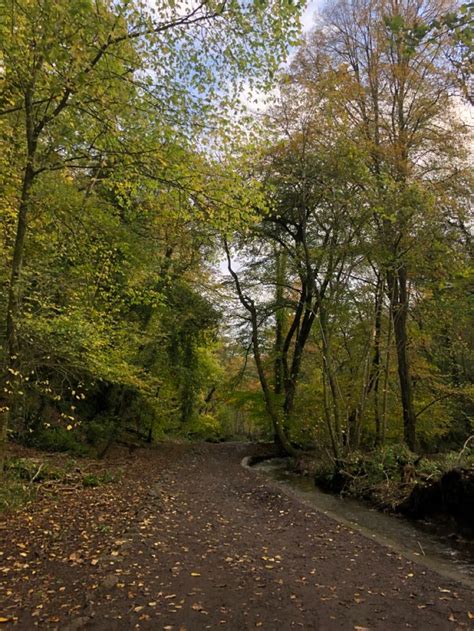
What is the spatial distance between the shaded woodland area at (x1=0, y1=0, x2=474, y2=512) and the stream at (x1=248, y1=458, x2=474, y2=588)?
46.7 inches

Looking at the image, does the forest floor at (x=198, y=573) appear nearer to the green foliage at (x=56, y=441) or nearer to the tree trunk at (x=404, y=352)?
the green foliage at (x=56, y=441)

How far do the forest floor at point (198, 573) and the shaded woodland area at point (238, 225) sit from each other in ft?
5.24

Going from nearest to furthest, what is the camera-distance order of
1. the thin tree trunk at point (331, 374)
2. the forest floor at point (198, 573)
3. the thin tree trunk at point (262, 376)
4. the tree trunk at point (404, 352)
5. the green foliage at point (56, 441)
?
the forest floor at point (198, 573) < the thin tree trunk at point (331, 374) < the green foliage at point (56, 441) < the tree trunk at point (404, 352) < the thin tree trunk at point (262, 376)

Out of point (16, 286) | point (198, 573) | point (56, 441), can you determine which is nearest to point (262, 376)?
point (56, 441)

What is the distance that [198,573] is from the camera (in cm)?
458

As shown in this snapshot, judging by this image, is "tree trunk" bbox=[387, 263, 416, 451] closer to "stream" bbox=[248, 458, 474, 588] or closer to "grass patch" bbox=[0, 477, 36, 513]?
"stream" bbox=[248, 458, 474, 588]

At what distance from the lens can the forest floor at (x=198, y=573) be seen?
11.8 feet

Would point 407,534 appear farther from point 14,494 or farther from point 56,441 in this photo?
point 56,441

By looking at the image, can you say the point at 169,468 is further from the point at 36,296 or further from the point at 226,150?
the point at 226,150

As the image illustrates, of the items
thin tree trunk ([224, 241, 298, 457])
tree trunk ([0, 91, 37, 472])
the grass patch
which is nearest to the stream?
the grass patch

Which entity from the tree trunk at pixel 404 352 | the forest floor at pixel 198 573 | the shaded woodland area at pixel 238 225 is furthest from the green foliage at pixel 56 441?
the tree trunk at pixel 404 352

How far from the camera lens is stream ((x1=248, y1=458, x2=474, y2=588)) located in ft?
18.4

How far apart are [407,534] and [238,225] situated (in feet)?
18.7

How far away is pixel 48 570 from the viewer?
14.3 feet
